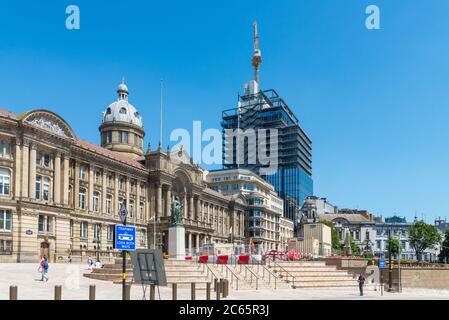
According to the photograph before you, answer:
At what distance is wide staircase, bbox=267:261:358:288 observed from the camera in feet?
153

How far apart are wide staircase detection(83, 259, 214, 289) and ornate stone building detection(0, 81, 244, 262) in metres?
24.2

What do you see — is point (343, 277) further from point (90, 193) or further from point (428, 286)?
point (90, 193)

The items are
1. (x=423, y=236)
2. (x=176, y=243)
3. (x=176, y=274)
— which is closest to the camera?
(x=176, y=274)

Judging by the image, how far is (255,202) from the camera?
140 m

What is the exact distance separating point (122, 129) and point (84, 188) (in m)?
34.5

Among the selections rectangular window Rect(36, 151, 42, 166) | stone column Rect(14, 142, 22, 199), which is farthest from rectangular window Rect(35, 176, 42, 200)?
stone column Rect(14, 142, 22, 199)

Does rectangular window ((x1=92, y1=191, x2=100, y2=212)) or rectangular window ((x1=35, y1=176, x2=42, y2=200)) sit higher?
rectangular window ((x1=35, y1=176, x2=42, y2=200))

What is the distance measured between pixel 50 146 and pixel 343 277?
40.9 meters

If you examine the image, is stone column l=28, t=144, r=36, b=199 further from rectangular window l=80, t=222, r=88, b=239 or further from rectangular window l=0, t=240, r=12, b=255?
rectangular window l=80, t=222, r=88, b=239

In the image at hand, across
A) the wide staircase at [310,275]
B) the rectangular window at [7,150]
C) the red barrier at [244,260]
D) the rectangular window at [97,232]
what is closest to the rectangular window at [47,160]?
the rectangular window at [7,150]

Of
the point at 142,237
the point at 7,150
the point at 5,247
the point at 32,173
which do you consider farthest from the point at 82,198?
the point at 5,247

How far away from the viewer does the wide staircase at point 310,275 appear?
153ft

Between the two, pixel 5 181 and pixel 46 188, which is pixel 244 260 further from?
pixel 5 181

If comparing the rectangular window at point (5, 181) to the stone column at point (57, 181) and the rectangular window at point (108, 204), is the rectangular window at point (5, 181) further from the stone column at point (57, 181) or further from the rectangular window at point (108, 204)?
the rectangular window at point (108, 204)
